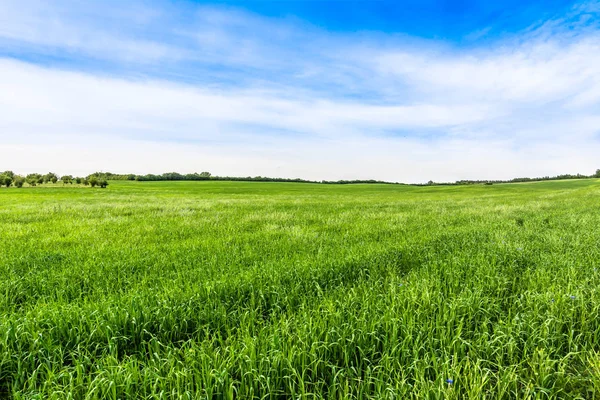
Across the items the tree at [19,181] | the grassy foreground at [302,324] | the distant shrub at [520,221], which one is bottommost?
the grassy foreground at [302,324]

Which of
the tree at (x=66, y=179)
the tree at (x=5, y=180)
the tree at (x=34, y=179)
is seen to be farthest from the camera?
the tree at (x=66, y=179)

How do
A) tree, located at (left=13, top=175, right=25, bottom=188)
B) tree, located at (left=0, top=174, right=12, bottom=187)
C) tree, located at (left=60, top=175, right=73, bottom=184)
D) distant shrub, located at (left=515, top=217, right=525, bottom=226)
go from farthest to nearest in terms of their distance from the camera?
tree, located at (left=60, top=175, right=73, bottom=184), tree, located at (left=13, top=175, right=25, bottom=188), tree, located at (left=0, top=174, right=12, bottom=187), distant shrub, located at (left=515, top=217, right=525, bottom=226)

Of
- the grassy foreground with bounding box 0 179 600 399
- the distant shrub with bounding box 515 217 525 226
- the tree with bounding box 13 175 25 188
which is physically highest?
the tree with bounding box 13 175 25 188

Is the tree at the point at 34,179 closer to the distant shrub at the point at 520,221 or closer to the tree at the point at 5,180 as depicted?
the tree at the point at 5,180

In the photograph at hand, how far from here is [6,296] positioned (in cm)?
459

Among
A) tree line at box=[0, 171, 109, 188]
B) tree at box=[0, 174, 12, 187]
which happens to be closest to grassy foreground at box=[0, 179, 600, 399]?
tree line at box=[0, 171, 109, 188]

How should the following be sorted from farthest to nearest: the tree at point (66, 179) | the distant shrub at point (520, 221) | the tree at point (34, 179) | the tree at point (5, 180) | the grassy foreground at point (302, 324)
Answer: the tree at point (66, 179)
the tree at point (34, 179)
the tree at point (5, 180)
the distant shrub at point (520, 221)
the grassy foreground at point (302, 324)

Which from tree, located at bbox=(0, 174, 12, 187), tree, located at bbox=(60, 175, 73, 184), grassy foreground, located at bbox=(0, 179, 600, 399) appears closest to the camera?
grassy foreground, located at bbox=(0, 179, 600, 399)

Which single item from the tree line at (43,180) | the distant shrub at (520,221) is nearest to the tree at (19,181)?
the tree line at (43,180)

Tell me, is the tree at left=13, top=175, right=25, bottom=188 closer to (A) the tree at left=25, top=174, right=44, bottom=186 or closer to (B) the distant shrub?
(A) the tree at left=25, top=174, right=44, bottom=186

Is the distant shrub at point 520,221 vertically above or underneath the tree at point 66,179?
underneath

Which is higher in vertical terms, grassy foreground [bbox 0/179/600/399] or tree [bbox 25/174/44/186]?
tree [bbox 25/174/44/186]

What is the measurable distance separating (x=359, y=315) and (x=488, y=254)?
15.3 ft

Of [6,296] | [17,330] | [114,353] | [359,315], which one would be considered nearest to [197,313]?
[114,353]
